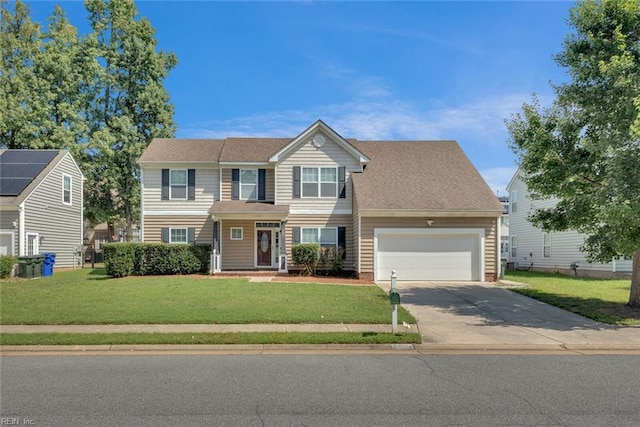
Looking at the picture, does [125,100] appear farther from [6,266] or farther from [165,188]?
[6,266]

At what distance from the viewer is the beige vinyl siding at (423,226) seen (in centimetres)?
1980

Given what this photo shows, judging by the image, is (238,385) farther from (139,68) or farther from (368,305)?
(139,68)

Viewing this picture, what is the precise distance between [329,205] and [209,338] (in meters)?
14.2

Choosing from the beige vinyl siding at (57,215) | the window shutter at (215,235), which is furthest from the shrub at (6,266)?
the window shutter at (215,235)

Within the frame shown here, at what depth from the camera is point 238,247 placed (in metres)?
23.2

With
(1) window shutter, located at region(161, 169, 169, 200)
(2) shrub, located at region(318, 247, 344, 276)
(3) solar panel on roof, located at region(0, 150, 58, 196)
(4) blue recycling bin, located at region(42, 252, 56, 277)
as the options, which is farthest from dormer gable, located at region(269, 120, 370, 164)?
(3) solar panel on roof, located at region(0, 150, 58, 196)

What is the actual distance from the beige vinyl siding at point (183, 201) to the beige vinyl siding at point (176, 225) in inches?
16.5

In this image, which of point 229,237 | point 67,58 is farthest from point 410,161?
point 67,58

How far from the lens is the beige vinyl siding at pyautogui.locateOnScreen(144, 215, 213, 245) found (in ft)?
76.1

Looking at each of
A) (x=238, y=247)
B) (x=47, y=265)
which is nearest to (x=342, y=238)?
(x=238, y=247)

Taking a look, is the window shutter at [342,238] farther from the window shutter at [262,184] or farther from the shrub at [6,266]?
the shrub at [6,266]

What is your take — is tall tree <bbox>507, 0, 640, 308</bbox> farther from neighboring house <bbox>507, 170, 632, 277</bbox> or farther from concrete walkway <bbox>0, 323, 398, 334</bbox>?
neighboring house <bbox>507, 170, 632, 277</bbox>

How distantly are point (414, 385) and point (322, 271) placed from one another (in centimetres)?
1512

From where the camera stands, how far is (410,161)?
78.9 feet
